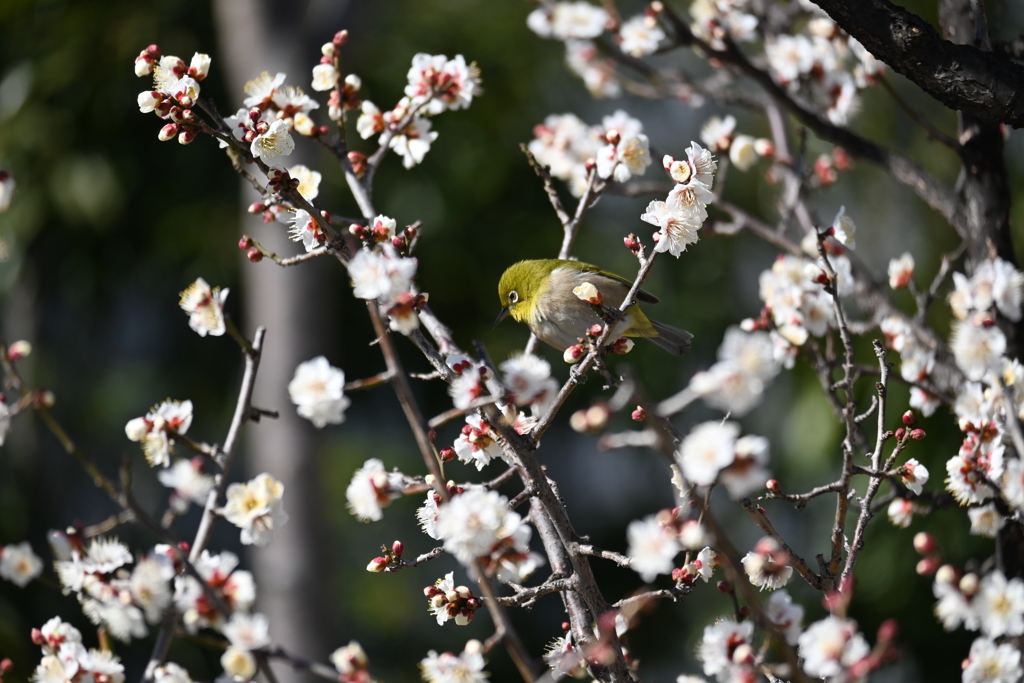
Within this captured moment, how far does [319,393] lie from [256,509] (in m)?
0.17

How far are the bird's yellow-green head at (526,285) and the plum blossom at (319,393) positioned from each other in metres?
1.04

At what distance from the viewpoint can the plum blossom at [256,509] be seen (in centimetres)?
99

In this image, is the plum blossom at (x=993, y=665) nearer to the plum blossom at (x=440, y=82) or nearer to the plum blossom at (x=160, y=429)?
the plum blossom at (x=160, y=429)

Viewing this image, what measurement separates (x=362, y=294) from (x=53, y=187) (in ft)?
14.4

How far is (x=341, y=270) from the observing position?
14.7 ft

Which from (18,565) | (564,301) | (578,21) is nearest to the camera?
(18,565)

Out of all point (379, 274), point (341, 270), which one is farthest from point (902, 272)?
point (341, 270)

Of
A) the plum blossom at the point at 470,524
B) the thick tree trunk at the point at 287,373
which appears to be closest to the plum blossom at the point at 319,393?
the plum blossom at the point at 470,524

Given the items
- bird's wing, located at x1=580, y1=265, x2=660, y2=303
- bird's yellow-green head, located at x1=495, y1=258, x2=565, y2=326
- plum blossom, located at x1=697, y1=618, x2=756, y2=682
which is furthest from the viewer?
bird's yellow-green head, located at x1=495, y1=258, x2=565, y2=326

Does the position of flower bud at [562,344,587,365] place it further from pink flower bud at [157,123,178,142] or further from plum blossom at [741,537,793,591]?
pink flower bud at [157,123,178,142]

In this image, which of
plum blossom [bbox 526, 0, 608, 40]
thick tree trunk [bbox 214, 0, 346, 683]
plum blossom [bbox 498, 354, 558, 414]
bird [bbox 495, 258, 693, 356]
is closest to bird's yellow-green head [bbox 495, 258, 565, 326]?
bird [bbox 495, 258, 693, 356]

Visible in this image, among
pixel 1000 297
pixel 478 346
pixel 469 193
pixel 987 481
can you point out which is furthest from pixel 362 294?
pixel 469 193

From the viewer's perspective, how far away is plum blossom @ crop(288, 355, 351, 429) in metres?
0.94

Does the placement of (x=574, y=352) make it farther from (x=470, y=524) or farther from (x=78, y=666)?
(x=78, y=666)
